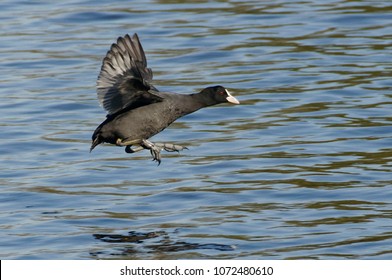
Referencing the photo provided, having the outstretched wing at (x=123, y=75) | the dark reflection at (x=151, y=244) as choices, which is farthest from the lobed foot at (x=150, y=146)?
the dark reflection at (x=151, y=244)

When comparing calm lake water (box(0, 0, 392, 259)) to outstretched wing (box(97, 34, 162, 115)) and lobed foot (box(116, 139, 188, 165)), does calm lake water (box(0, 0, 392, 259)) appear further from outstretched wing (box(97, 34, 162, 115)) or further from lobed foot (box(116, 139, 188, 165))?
outstretched wing (box(97, 34, 162, 115))

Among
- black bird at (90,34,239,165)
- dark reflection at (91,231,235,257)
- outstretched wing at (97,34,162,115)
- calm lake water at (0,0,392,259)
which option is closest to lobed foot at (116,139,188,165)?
black bird at (90,34,239,165)

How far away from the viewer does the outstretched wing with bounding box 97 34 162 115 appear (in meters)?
10.5

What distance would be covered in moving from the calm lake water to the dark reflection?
0.02 metres

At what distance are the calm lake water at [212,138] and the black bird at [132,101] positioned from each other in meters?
0.86

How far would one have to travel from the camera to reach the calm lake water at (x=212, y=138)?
10.9 metres

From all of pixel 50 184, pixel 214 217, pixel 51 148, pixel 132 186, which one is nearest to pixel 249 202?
pixel 214 217

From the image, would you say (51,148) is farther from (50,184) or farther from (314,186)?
(314,186)

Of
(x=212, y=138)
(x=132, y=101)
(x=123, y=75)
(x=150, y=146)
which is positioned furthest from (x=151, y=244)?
(x=212, y=138)

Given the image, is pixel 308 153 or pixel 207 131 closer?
pixel 308 153

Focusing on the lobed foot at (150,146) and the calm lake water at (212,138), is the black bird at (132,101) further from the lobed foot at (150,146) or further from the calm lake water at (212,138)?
the calm lake water at (212,138)

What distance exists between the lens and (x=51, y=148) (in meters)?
14.1

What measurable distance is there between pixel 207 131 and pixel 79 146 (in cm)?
157

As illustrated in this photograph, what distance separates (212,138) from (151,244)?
12.8 feet
